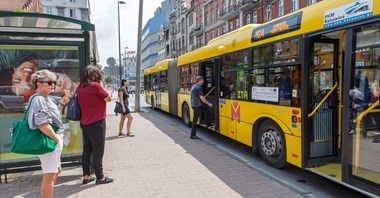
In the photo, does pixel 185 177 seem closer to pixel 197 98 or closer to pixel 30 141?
pixel 30 141

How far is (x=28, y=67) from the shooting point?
17.7 feet

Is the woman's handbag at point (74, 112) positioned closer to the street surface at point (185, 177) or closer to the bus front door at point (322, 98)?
the street surface at point (185, 177)

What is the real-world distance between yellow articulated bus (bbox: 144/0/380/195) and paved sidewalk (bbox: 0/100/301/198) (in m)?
0.78

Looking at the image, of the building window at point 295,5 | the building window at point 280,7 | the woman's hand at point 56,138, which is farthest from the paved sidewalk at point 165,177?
the building window at point 280,7

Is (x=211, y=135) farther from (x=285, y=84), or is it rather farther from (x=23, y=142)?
(x=23, y=142)

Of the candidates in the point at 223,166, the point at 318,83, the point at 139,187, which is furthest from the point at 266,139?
the point at 139,187

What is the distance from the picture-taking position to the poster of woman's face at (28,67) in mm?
5215

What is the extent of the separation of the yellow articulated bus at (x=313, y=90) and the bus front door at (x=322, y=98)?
2cm

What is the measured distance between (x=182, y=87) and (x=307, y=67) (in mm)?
7219

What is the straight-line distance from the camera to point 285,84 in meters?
5.33

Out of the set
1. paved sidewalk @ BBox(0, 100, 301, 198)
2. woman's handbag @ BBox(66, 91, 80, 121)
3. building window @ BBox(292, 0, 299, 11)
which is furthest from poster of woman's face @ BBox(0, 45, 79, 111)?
building window @ BBox(292, 0, 299, 11)

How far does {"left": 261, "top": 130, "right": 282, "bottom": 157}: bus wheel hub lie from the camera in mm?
5696

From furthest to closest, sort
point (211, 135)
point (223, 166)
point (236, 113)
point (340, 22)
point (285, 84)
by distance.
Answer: point (211, 135) < point (236, 113) < point (223, 166) < point (285, 84) < point (340, 22)

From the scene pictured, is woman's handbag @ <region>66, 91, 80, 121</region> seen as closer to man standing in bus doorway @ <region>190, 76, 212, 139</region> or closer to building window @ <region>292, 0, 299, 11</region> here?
man standing in bus doorway @ <region>190, 76, 212, 139</region>
